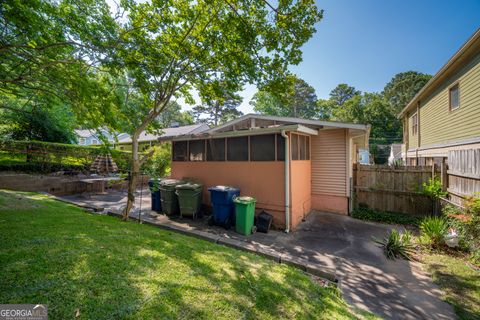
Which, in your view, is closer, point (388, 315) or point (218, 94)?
point (388, 315)

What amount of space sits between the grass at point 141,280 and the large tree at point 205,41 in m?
2.37

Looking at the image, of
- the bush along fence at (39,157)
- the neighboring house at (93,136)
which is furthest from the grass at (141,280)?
the bush along fence at (39,157)

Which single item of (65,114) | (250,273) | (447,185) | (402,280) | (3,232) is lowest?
(402,280)

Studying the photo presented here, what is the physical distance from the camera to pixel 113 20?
5.09 metres

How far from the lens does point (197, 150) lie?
8242 mm

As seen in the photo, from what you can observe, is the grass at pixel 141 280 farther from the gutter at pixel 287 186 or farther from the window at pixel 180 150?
the window at pixel 180 150

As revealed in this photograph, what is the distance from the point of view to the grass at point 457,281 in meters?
2.97

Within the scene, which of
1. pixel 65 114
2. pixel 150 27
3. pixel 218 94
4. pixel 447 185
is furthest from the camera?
pixel 65 114

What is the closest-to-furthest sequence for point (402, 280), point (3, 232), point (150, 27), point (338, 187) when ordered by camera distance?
point (3, 232) < point (402, 280) < point (150, 27) < point (338, 187)

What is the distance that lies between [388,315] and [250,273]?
2026 millimetres

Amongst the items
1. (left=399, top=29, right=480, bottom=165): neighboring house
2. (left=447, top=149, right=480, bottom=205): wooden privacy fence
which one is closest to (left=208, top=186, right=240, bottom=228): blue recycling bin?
(left=447, top=149, right=480, bottom=205): wooden privacy fence

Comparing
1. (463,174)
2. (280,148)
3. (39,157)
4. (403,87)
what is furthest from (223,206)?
(403,87)

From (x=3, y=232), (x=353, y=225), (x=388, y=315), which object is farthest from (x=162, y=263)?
(x=353, y=225)

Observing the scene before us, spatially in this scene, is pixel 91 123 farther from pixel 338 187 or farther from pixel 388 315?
pixel 338 187
